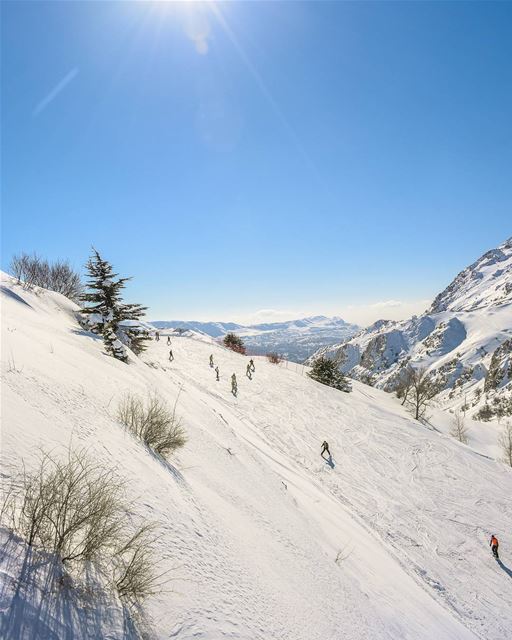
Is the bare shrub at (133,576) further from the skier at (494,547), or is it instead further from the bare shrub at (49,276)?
the bare shrub at (49,276)

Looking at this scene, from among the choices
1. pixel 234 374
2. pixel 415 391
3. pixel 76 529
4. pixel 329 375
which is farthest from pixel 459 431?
pixel 76 529

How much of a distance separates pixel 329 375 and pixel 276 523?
3023 cm

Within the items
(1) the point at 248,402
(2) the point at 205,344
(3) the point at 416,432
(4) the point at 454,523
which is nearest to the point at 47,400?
(4) the point at 454,523

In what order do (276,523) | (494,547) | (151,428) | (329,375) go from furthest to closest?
1. (329,375)
2. (494,547)
3. (151,428)
4. (276,523)

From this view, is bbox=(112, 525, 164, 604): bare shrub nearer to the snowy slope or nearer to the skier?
the snowy slope

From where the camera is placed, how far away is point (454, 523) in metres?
14.9

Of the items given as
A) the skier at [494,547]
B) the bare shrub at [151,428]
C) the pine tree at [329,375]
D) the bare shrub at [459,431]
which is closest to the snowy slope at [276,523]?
the skier at [494,547]

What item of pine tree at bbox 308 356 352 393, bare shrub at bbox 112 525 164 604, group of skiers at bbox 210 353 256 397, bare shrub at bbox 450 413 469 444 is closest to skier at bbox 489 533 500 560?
bare shrub at bbox 112 525 164 604

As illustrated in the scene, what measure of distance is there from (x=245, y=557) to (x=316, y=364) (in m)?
33.7

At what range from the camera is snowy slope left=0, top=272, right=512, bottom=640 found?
168 inches

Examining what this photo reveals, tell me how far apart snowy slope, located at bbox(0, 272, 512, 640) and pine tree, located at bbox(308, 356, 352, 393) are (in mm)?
15318

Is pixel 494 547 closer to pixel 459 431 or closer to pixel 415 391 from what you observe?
pixel 415 391

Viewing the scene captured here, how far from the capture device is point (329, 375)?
3681 centimetres

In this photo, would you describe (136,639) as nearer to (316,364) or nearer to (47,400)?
(47,400)
